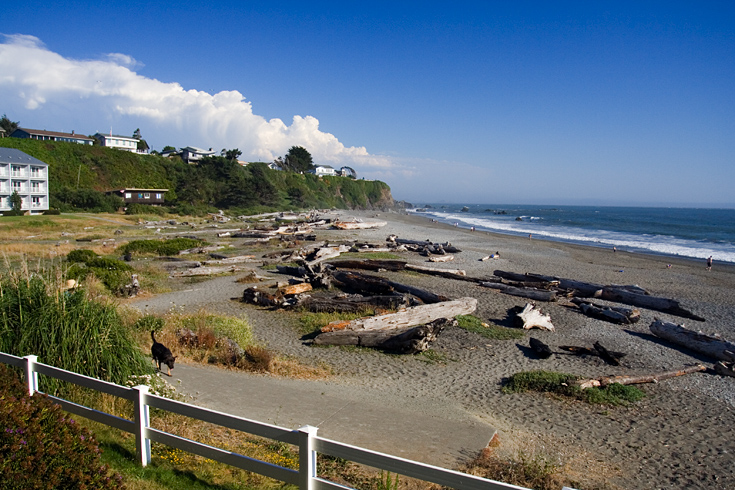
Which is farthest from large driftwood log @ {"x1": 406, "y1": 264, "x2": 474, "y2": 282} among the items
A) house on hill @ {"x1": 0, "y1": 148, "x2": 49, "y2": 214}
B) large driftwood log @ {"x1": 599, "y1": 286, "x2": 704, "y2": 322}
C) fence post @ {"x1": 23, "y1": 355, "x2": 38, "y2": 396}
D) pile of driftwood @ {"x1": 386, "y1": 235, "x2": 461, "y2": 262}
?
house on hill @ {"x1": 0, "y1": 148, "x2": 49, "y2": 214}

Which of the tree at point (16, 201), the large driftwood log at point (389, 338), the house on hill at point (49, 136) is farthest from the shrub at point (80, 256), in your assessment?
the house on hill at point (49, 136)

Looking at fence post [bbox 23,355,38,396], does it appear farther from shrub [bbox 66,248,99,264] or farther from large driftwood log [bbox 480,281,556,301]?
shrub [bbox 66,248,99,264]

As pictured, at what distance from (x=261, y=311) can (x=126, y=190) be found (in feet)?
180

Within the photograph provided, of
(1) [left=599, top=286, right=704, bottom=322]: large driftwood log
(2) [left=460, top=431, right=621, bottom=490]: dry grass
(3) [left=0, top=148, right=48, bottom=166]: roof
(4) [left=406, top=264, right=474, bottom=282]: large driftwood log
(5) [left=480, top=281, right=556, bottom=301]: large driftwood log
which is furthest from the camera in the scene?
(3) [left=0, top=148, right=48, bottom=166]: roof

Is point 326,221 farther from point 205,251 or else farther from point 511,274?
point 511,274

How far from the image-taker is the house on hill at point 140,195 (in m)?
61.3

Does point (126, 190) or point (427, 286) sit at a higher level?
point (126, 190)

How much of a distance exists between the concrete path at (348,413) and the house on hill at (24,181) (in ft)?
175

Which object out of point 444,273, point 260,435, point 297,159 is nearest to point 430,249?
point 444,273

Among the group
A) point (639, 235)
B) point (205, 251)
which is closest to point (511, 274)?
point (205, 251)

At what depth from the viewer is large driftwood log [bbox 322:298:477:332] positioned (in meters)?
13.0

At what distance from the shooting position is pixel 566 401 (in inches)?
374

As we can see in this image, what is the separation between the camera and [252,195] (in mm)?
78438

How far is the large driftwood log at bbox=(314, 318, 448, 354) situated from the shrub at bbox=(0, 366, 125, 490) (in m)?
8.74
